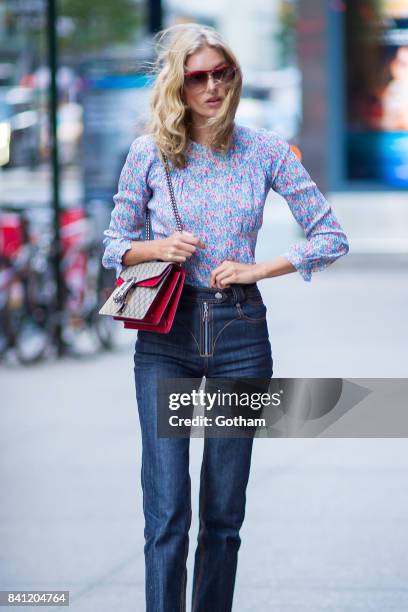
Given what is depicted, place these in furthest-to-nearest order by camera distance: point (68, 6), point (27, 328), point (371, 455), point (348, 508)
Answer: point (68, 6)
point (27, 328)
point (371, 455)
point (348, 508)

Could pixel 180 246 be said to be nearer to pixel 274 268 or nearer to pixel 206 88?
pixel 274 268

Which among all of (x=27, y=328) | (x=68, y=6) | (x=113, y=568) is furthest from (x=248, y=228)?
(x=68, y=6)

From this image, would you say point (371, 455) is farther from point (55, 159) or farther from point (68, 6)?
point (68, 6)

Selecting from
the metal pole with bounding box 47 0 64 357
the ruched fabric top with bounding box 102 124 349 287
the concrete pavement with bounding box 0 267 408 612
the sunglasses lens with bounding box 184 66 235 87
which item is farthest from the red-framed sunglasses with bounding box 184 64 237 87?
the metal pole with bounding box 47 0 64 357

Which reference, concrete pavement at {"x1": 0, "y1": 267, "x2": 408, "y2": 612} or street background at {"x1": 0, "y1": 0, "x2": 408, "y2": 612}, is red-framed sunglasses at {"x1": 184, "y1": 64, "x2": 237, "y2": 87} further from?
concrete pavement at {"x1": 0, "y1": 267, "x2": 408, "y2": 612}

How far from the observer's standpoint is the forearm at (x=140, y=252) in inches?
134

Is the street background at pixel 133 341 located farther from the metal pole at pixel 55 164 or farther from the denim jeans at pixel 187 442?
the denim jeans at pixel 187 442

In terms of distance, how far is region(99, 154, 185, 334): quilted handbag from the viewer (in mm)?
3354

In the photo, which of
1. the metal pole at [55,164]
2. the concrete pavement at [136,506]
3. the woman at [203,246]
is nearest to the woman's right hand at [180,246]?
the woman at [203,246]

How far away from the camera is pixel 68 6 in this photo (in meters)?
24.6

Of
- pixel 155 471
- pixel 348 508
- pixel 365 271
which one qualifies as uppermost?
pixel 155 471

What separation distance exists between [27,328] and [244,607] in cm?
570

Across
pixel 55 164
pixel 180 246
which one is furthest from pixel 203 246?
pixel 55 164

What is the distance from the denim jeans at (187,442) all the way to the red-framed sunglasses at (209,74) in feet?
1.71
